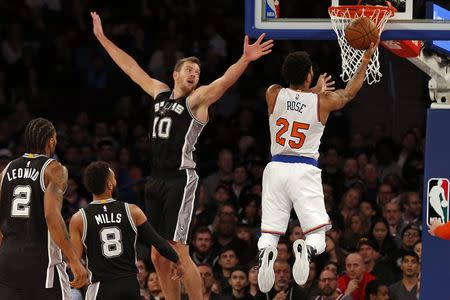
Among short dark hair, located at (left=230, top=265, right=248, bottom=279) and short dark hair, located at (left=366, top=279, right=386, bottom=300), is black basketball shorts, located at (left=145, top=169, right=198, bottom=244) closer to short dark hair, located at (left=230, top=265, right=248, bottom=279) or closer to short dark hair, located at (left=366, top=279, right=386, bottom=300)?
short dark hair, located at (left=230, top=265, right=248, bottom=279)

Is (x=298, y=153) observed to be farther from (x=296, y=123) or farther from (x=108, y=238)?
(x=108, y=238)

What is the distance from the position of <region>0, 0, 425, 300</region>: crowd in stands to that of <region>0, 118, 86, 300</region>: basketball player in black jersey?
4517mm

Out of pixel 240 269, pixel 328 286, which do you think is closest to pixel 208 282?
pixel 240 269

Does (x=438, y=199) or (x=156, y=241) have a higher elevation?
(x=438, y=199)

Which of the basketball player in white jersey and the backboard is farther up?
the backboard

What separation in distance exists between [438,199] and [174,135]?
2.67 metres

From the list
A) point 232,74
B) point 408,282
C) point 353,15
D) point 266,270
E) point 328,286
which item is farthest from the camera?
point 408,282

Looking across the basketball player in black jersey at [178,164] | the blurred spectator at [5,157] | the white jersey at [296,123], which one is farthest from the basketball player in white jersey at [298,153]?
the blurred spectator at [5,157]

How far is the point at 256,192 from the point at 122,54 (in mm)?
5091

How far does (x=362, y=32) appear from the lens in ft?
36.1

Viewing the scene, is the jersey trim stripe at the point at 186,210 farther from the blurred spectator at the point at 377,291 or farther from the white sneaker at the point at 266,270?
the blurred spectator at the point at 377,291

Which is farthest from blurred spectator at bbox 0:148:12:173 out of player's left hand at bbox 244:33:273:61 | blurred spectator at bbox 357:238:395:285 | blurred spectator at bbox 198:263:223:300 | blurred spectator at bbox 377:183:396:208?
player's left hand at bbox 244:33:273:61

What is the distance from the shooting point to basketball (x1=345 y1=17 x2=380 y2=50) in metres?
11.0

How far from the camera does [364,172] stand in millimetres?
17609
